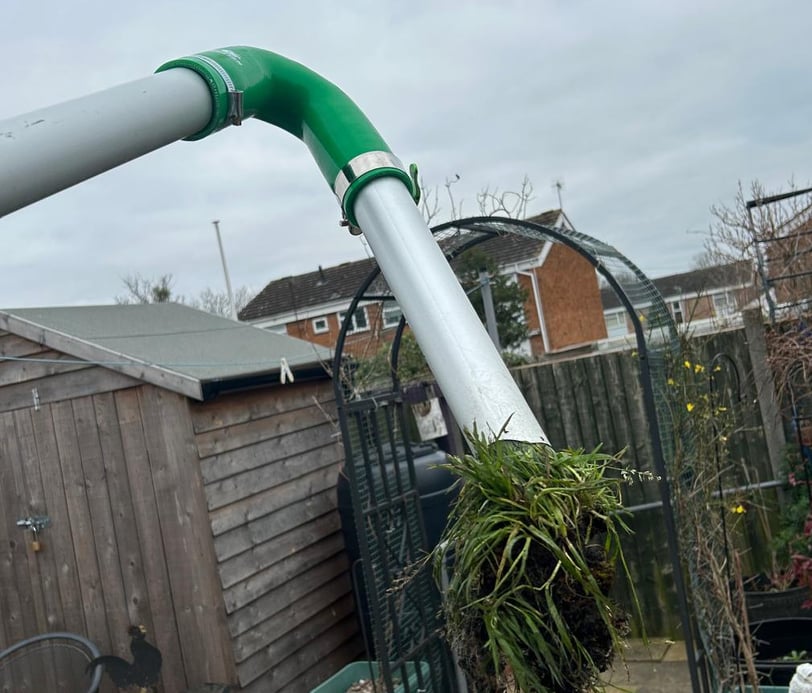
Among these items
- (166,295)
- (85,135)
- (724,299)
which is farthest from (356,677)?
(166,295)

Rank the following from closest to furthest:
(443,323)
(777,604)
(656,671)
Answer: (443,323) → (777,604) → (656,671)

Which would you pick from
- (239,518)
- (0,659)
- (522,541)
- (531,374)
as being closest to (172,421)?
(239,518)

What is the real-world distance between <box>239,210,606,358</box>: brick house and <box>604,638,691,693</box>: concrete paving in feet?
46.3

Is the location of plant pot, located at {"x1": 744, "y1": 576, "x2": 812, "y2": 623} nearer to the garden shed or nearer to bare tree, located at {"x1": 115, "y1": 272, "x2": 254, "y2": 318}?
the garden shed

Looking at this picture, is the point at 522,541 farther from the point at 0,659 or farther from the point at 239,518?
the point at 0,659

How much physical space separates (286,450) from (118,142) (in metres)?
4.81

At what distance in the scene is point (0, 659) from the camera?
15.8 feet

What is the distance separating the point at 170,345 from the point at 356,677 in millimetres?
2459

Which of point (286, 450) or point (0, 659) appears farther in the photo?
point (286, 450)

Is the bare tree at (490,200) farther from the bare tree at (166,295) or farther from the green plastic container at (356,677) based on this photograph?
the bare tree at (166,295)

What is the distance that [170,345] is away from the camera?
5.30 m

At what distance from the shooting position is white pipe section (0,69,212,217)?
704 millimetres

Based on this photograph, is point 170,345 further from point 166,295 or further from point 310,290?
point 310,290

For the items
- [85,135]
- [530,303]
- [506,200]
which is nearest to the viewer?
[85,135]
